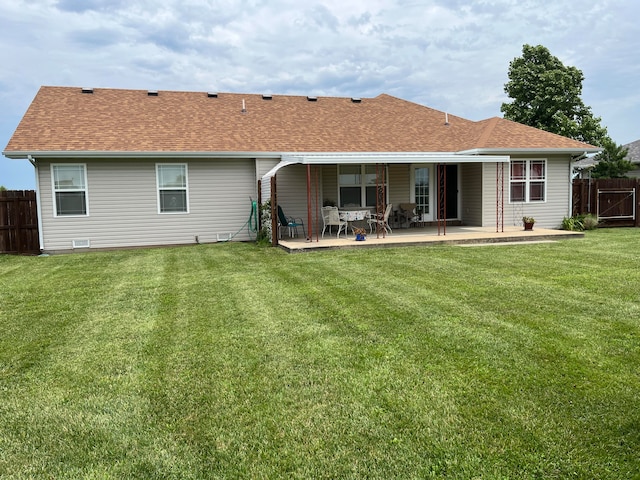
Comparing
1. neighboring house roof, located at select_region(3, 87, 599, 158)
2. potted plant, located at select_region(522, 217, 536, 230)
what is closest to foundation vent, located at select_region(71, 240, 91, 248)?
neighboring house roof, located at select_region(3, 87, 599, 158)

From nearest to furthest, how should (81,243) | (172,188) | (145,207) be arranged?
(81,243), (145,207), (172,188)

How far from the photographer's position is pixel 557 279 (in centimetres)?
694

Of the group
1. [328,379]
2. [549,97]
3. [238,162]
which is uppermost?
[549,97]

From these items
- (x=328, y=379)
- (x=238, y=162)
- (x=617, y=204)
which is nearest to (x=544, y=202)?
(x=617, y=204)

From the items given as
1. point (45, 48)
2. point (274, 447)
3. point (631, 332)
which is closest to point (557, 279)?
point (631, 332)

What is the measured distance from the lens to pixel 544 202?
15.2 metres

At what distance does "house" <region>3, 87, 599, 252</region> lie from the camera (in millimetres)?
12258

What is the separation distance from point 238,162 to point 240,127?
178cm

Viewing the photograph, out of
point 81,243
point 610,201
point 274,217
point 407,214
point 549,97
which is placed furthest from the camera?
point 549,97

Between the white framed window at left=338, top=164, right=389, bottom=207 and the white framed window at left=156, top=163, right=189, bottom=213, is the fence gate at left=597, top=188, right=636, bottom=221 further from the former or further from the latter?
the white framed window at left=156, top=163, right=189, bottom=213

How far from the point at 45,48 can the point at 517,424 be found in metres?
18.7

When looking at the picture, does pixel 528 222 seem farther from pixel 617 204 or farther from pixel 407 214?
pixel 617 204

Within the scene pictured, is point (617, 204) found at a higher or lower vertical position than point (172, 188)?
lower

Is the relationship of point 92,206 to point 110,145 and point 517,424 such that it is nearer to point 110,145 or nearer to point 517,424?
point 110,145
